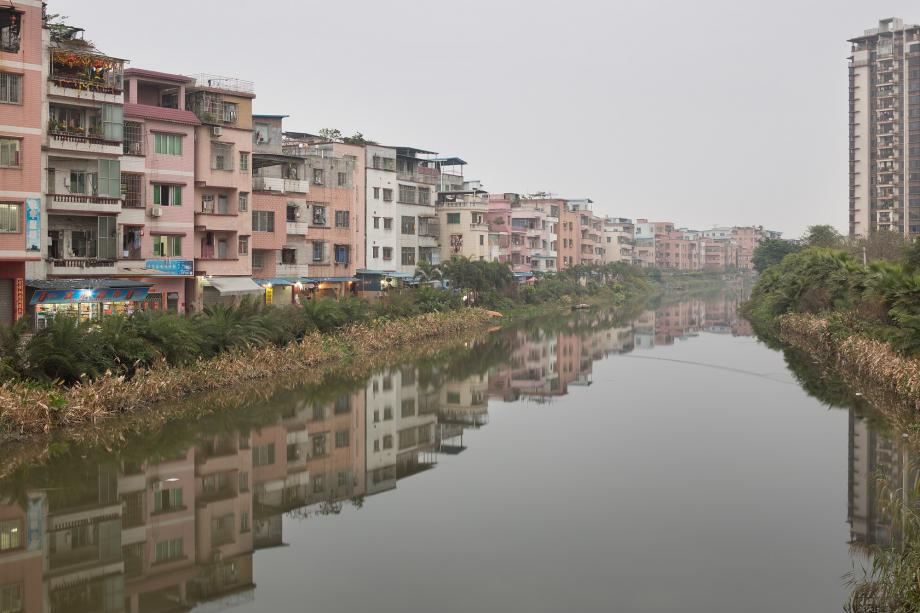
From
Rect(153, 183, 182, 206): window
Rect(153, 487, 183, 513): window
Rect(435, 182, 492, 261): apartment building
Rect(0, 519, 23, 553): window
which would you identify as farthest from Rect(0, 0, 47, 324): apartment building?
Rect(435, 182, 492, 261): apartment building

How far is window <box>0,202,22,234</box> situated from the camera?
28656mm

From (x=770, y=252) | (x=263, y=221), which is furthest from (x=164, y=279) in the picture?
(x=770, y=252)

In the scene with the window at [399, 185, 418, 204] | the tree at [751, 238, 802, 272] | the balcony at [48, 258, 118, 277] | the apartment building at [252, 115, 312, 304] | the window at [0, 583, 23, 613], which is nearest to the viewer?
the window at [0, 583, 23, 613]

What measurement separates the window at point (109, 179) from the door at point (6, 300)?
5.52 m

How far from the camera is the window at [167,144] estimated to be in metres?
38.2

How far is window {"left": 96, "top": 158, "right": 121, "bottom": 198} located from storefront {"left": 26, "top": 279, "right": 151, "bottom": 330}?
3202 mm

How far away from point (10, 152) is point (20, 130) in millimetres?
742

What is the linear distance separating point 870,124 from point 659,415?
297 feet

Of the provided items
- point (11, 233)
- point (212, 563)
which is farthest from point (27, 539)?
point (11, 233)

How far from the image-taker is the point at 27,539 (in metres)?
14.8

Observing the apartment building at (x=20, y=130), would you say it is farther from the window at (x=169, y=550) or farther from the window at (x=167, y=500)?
the window at (x=169, y=550)

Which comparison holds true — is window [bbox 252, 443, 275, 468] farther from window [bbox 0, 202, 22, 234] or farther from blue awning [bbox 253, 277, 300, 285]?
blue awning [bbox 253, 277, 300, 285]

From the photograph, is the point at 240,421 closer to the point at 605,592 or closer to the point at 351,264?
the point at 605,592

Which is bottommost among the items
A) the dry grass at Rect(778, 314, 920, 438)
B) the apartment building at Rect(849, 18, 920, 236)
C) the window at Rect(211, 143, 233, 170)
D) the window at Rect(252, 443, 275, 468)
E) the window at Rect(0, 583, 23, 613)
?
the window at Rect(0, 583, 23, 613)
